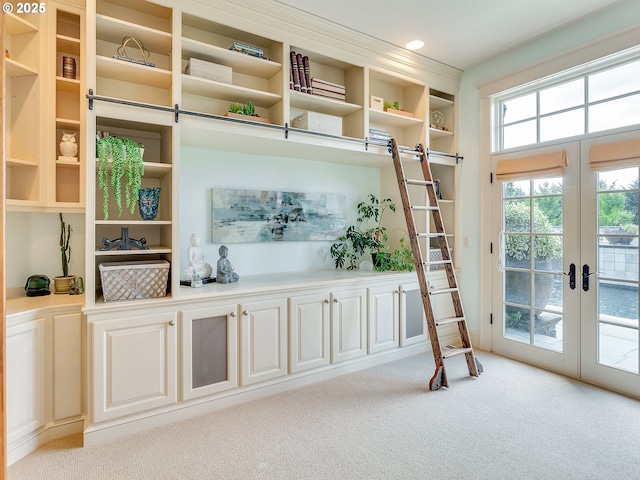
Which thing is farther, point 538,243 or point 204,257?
point 538,243

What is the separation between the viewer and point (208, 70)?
8.77 ft

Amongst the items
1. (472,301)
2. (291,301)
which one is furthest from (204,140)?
(472,301)

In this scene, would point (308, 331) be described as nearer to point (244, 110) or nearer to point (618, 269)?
point (244, 110)

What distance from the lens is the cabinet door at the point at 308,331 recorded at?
2922mm

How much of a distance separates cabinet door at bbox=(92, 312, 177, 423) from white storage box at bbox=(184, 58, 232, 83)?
1740 mm

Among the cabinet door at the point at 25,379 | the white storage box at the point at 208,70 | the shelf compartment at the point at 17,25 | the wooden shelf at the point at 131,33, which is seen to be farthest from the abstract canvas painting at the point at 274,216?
the shelf compartment at the point at 17,25

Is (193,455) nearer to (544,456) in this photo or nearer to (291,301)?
(291,301)

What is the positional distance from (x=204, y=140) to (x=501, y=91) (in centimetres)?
294

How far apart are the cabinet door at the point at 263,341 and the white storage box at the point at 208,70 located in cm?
172

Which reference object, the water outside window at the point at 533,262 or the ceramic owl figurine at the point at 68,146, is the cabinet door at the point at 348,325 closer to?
the water outside window at the point at 533,262

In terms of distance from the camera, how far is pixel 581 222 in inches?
120

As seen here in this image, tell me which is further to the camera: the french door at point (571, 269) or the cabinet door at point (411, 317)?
the cabinet door at point (411, 317)

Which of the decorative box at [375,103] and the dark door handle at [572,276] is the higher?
the decorative box at [375,103]

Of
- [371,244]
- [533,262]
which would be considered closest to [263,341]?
[371,244]
